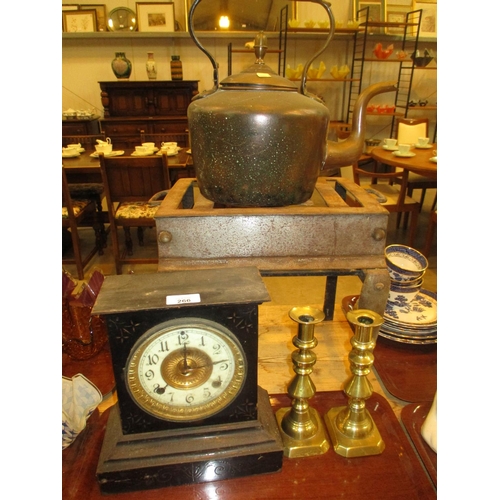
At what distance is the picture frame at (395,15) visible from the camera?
397cm

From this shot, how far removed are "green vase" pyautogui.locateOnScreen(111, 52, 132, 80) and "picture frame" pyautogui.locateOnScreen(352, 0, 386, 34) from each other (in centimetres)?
228

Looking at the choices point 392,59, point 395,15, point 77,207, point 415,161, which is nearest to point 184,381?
point 77,207

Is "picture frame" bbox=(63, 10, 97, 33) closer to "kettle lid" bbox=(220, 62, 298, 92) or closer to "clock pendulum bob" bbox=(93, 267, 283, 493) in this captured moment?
"kettle lid" bbox=(220, 62, 298, 92)

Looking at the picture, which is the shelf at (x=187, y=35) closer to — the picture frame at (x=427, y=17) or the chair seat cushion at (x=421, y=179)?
the picture frame at (x=427, y=17)

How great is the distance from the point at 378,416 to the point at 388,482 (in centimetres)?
15

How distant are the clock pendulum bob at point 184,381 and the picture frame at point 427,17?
448cm

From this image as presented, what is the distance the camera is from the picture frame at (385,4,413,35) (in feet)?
13.0

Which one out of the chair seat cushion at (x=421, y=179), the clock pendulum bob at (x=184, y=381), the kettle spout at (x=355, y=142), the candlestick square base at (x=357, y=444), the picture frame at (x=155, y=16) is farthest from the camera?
the picture frame at (x=155, y=16)

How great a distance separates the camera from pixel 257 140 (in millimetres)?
787

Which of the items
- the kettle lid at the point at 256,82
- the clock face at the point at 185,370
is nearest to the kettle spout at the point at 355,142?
the kettle lid at the point at 256,82

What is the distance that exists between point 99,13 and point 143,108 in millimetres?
1095

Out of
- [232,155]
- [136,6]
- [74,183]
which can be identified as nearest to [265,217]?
[232,155]

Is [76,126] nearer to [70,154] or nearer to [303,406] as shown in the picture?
[70,154]

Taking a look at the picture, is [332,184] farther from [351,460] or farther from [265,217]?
[351,460]
